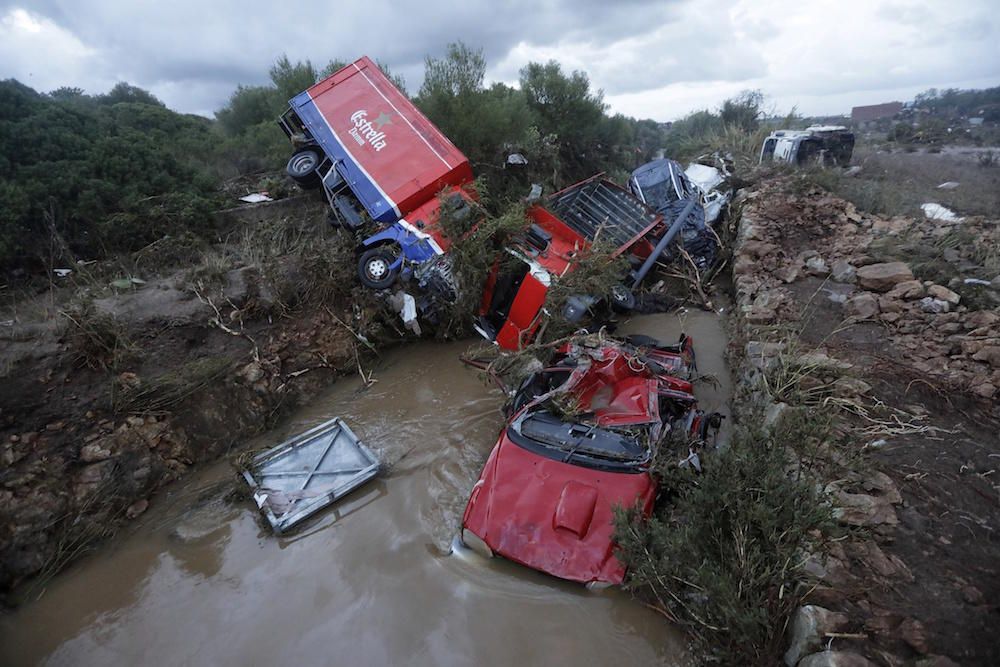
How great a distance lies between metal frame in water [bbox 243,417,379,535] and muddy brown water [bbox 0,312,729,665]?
0.48ft

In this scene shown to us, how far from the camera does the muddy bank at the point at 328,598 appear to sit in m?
3.37

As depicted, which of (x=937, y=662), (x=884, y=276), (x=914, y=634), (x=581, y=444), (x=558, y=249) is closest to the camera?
(x=937, y=662)

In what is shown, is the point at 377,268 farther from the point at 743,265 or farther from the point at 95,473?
the point at 743,265

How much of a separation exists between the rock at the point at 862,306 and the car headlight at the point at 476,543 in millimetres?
4997

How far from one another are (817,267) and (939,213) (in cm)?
320

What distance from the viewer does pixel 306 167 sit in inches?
297

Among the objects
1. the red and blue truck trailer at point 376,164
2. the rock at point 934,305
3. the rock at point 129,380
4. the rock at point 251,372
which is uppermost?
the red and blue truck trailer at point 376,164

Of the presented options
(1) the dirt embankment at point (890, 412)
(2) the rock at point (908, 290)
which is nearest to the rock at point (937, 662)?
(1) the dirt embankment at point (890, 412)

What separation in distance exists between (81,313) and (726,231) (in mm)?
9680

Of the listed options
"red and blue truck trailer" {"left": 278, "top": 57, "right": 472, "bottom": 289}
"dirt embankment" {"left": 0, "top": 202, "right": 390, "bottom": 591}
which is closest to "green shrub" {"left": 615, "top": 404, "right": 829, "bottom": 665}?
"red and blue truck trailer" {"left": 278, "top": 57, "right": 472, "bottom": 289}

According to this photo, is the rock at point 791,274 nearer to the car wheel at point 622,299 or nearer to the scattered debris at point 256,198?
the car wheel at point 622,299

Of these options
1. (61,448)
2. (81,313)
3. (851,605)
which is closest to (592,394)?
(851,605)

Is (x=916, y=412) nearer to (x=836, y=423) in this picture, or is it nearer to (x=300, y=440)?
(x=836, y=423)

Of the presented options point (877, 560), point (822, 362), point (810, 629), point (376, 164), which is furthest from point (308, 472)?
Answer: point (822, 362)
